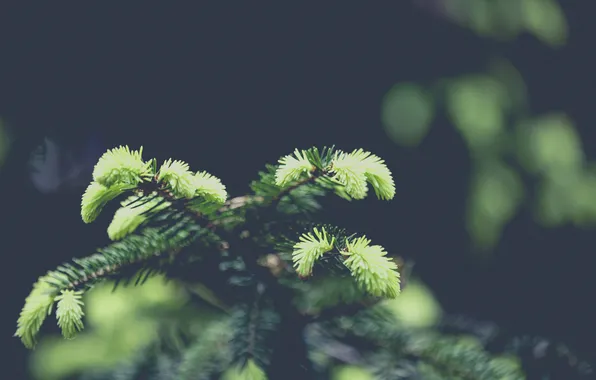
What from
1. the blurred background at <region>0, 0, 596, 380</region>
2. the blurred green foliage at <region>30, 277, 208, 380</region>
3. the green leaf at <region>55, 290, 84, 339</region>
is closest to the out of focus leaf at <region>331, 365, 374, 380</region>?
the blurred green foliage at <region>30, 277, 208, 380</region>

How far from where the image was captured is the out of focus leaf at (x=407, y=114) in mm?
1899

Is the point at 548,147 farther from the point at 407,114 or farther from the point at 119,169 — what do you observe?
the point at 119,169

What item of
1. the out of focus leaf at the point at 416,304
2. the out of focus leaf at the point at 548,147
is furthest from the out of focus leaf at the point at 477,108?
the out of focus leaf at the point at 416,304

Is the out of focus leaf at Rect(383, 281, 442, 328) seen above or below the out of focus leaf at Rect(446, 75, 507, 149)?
below

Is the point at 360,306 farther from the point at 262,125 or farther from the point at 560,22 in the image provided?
the point at 560,22

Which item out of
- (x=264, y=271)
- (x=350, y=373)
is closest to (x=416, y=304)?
(x=350, y=373)

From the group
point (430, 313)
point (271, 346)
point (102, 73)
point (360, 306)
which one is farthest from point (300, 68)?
point (271, 346)

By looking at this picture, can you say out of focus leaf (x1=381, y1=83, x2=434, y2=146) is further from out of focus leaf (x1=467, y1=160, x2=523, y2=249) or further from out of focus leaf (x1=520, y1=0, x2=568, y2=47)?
out of focus leaf (x1=520, y1=0, x2=568, y2=47)

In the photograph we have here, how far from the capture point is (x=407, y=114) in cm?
191

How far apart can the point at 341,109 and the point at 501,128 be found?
53 centimetres

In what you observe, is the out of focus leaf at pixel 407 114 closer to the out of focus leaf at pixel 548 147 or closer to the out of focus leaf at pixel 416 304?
the out of focus leaf at pixel 548 147

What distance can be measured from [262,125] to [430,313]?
880 mm

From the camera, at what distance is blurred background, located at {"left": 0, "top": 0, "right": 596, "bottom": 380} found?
1.94 m

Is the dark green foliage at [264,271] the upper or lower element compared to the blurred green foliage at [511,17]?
lower
